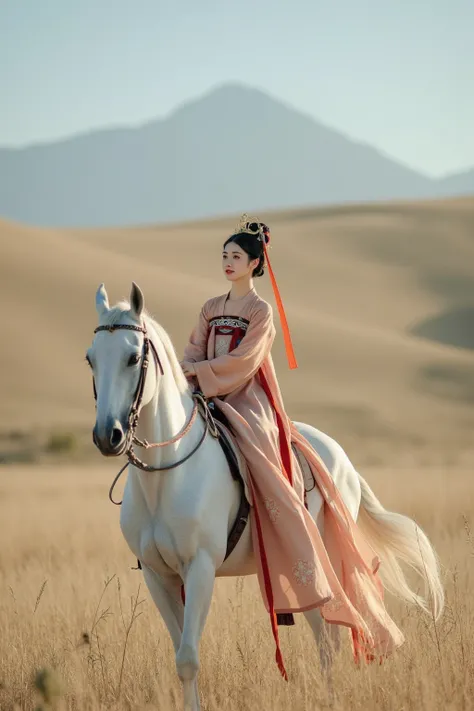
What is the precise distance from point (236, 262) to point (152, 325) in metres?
1.10

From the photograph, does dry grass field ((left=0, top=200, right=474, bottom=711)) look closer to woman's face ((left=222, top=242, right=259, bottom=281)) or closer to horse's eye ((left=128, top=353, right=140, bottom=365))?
horse's eye ((left=128, top=353, right=140, bottom=365))

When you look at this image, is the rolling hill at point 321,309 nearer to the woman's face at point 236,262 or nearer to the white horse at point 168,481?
the woman's face at point 236,262

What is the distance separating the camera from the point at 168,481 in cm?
589

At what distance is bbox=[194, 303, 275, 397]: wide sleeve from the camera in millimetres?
6418

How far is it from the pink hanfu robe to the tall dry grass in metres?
0.32

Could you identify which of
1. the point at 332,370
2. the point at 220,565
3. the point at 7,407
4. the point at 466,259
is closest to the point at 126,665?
the point at 220,565

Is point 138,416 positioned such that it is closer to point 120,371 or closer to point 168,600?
point 120,371

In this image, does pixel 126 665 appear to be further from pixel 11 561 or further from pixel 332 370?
pixel 332 370

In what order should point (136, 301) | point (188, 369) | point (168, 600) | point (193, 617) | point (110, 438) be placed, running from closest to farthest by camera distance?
point (110, 438) < point (136, 301) < point (193, 617) < point (168, 600) < point (188, 369)

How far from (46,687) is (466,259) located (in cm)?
6401

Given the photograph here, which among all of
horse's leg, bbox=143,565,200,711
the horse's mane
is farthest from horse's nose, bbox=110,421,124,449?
horse's leg, bbox=143,565,200,711

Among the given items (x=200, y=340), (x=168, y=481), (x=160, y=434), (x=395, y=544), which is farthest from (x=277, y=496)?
(x=395, y=544)

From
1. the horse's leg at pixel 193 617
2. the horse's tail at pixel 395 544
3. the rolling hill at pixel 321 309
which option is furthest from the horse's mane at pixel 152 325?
the rolling hill at pixel 321 309

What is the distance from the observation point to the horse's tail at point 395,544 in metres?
7.76
